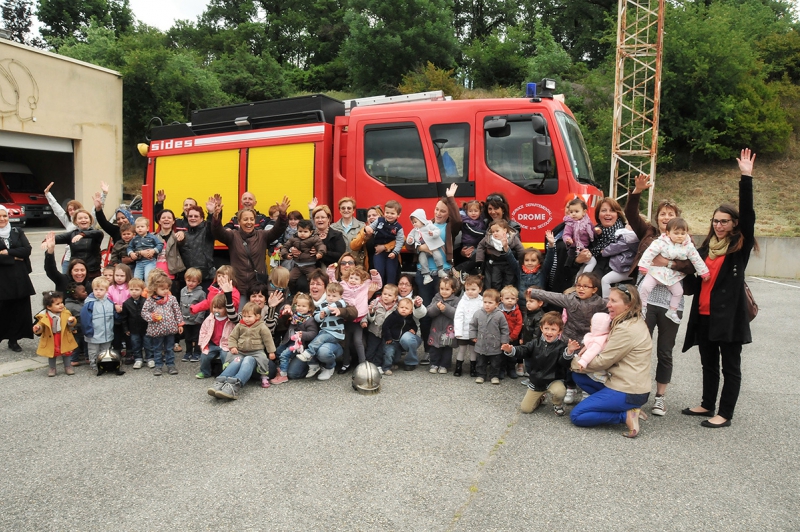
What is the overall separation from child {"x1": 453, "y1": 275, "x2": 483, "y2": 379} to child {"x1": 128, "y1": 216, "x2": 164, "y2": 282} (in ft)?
13.1

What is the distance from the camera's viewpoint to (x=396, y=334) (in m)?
6.66

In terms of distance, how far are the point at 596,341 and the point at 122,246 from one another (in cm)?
611

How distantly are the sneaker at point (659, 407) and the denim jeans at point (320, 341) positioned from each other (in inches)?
125

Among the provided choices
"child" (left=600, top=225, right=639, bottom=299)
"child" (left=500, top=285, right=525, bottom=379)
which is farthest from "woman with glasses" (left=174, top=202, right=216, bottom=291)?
"child" (left=600, top=225, right=639, bottom=299)

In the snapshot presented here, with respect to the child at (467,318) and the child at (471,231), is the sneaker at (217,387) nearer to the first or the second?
the child at (467,318)

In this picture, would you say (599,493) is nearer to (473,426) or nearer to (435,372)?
(473,426)

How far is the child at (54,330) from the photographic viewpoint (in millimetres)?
6527

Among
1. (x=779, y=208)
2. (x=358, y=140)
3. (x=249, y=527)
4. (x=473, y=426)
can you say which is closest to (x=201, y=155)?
(x=358, y=140)

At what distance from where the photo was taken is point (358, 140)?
25.3ft

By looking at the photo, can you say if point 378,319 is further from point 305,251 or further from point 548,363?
point 548,363

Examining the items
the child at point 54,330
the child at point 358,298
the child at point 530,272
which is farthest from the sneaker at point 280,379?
the child at point 530,272

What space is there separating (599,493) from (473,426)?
1.31 metres

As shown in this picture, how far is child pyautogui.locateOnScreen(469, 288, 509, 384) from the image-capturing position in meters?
6.14

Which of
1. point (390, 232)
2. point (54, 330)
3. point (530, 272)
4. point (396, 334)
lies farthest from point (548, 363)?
point (54, 330)
